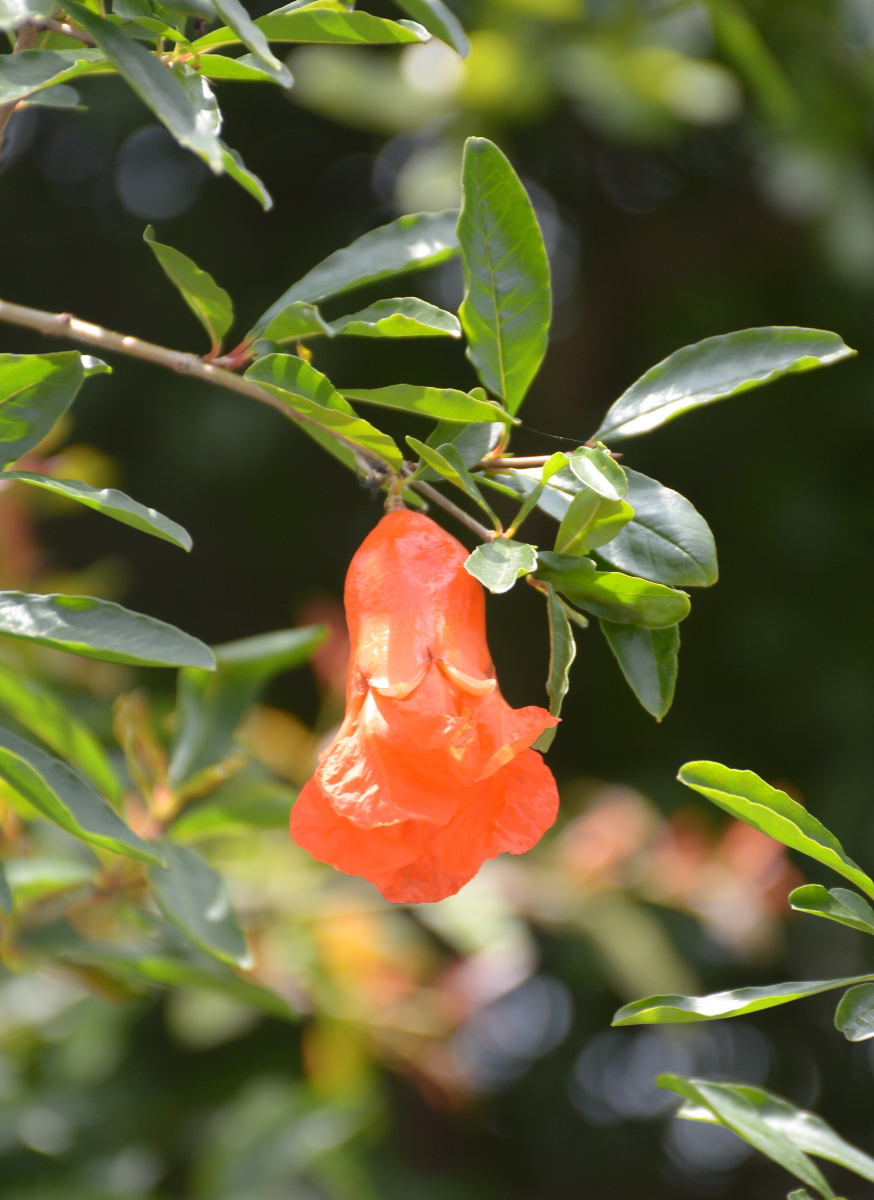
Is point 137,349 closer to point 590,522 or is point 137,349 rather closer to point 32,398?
point 32,398

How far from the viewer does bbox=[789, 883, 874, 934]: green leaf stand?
1.61 ft

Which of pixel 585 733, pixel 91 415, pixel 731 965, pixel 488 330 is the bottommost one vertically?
pixel 731 965

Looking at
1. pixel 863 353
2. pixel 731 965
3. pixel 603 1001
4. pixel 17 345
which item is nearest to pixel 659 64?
pixel 863 353

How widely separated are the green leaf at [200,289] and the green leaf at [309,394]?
50 millimetres

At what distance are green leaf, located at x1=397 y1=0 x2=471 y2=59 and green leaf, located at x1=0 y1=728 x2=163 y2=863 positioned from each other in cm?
39

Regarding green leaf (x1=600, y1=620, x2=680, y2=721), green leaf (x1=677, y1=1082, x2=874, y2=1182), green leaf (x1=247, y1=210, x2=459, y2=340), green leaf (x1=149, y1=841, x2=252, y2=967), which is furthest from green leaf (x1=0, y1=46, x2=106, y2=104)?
green leaf (x1=677, y1=1082, x2=874, y2=1182)

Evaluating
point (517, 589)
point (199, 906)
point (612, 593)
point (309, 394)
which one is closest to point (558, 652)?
point (612, 593)

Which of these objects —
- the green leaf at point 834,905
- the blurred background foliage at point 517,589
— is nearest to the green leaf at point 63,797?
the green leaf at point 834,905

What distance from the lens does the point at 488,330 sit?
0.54 metres

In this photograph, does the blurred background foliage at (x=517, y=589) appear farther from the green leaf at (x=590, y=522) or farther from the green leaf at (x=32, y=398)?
the green leaf at (x=590, y=522)

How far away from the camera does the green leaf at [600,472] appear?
44cm

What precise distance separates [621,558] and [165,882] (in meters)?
0.43

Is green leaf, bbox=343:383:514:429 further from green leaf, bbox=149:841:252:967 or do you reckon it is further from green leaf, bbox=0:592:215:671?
green leaf, bbox=149:841:252:967

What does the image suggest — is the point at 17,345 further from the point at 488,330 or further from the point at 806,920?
the point at 806,920
